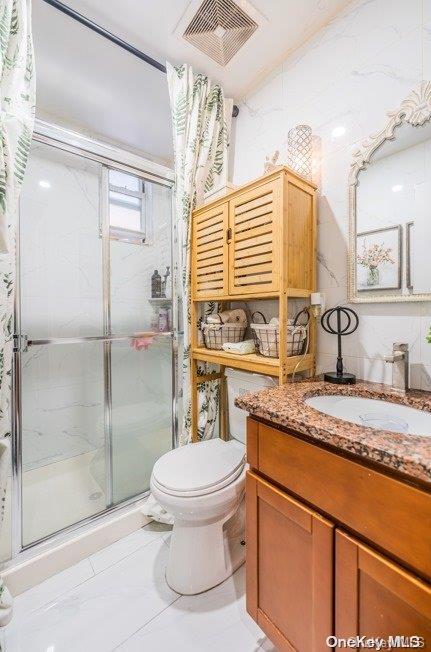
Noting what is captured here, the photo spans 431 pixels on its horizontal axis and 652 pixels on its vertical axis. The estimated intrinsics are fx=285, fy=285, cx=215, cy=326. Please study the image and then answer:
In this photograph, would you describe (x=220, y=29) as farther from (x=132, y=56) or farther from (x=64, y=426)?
(x=64, y=426)

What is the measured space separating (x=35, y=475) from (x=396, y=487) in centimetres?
205

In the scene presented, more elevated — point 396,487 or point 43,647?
point 396,487

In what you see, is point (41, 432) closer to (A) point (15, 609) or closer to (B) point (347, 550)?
(A) point (15, 609)

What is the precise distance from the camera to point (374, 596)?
0.63 metres

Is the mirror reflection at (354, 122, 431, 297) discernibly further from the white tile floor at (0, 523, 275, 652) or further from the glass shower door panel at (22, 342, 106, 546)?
the glass shower door panel at (22, 342, 106, 546)

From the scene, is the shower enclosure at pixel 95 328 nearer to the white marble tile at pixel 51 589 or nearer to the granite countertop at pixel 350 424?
the white marble tile at pixel 51 589

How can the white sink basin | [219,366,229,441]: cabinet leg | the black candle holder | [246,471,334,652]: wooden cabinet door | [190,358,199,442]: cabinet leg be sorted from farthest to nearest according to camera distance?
[219,366,229,441]: cabinet leg < [190,358,199,442]: cabinet leg < the black candle holder < the white sink basin < [246,471,334,652]: wooden cabinet door

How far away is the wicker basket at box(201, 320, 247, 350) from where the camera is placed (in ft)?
5.02

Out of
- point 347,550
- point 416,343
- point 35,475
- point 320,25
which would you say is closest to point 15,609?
point 35,475

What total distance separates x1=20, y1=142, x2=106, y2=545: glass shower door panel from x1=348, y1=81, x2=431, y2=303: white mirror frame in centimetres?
139

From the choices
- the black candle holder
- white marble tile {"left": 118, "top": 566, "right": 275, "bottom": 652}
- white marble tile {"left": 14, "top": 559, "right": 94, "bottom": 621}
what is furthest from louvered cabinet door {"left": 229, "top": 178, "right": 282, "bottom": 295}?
white marble tile {"left": 14, "top": 559, "right": 94, "bottom": 621}

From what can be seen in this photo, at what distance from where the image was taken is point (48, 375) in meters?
1.95

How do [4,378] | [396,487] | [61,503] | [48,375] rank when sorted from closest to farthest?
[396,487], [4,378], [61,503], [48,375]

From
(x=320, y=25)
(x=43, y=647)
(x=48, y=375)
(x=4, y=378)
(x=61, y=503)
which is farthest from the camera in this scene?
(x=48, y=375)
